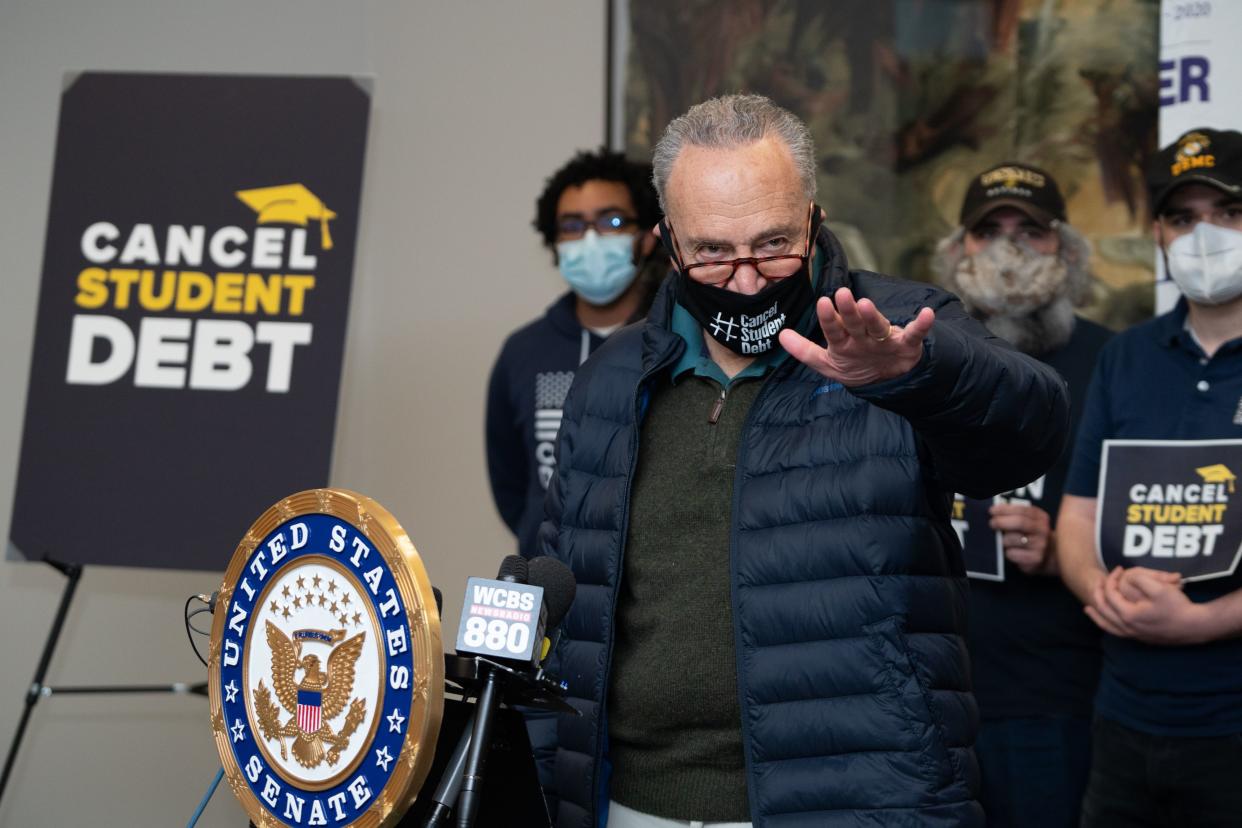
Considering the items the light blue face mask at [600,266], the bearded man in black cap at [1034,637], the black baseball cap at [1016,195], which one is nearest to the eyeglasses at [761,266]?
the bearded man in black cap at [1034,637]

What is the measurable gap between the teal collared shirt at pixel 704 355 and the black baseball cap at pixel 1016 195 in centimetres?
146

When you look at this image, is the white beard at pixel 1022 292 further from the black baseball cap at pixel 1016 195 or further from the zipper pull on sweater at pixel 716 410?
the zipper pull on sweater at pixel 716 410

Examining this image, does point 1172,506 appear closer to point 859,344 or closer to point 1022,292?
point 1022,292

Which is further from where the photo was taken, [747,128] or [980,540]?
[980,540]

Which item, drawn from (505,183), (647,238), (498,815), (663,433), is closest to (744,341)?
(663,433)

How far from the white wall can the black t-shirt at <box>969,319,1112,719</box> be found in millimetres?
2170

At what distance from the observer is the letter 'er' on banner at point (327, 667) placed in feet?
4.55

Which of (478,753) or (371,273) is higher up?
(371,273)

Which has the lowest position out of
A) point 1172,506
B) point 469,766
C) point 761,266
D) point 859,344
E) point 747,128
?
point 469,766

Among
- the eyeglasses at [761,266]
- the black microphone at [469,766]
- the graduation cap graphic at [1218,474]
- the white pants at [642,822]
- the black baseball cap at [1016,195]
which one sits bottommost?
the white pants at [642,822]

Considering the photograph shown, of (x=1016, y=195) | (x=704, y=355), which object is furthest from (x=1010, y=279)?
(x=704, y=355)

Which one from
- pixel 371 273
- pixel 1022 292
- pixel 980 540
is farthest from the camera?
pixel 371 273

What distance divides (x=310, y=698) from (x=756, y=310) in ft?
2.57

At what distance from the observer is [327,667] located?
4.82ft
